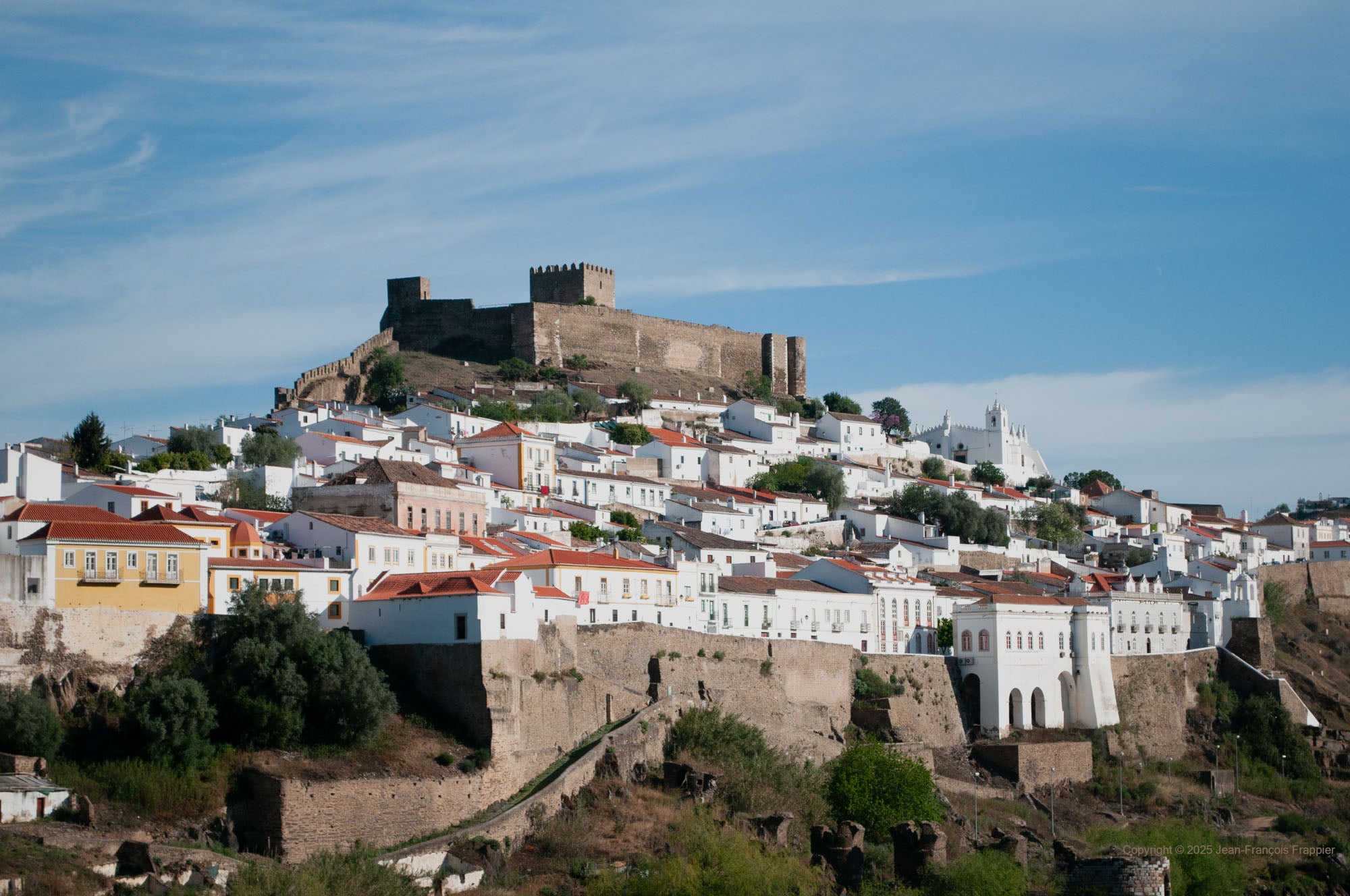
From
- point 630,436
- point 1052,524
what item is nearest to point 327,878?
point 630,436

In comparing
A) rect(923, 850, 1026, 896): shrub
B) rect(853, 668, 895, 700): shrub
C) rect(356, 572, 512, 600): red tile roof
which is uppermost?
rect(356, 572, 512, 600): red tile roof

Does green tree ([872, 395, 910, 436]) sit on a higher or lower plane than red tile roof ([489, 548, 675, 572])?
higher

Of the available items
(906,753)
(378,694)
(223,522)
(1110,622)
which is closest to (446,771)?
(378,694)

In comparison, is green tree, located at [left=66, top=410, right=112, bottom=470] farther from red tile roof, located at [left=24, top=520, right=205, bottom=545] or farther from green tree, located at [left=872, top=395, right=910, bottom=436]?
green tree, located at [left=872, top=395, right=910, bottom=436]

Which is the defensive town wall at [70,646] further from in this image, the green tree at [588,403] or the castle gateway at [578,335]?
the castle gateway at [578,335]

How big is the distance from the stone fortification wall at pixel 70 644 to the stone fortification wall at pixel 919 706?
24020 millimetres

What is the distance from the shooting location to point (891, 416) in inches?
4729

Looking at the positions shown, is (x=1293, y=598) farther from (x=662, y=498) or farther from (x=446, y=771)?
(x=446, y=771)

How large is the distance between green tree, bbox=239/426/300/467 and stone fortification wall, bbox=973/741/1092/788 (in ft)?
87.4

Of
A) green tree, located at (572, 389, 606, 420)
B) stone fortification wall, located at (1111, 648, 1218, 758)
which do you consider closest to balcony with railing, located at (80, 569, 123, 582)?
stone fortification wall, located at (1111, 648, 1218, 758)

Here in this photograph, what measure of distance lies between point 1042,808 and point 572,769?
754 inches

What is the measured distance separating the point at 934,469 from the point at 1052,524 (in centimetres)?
1248

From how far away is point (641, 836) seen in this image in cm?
4128

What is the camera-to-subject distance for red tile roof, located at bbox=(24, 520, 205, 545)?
39.0 m
